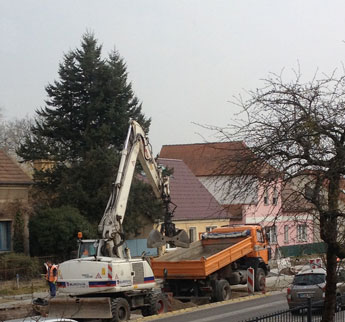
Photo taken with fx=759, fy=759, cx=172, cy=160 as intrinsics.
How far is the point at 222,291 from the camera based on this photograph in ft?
96.8

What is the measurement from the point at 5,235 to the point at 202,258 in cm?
1355

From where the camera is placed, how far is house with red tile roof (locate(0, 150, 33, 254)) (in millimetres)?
38188

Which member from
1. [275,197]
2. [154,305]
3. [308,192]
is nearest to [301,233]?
[275,197]

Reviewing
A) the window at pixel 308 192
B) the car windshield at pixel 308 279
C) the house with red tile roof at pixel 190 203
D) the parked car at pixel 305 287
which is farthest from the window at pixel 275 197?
the house with red tile roof at pixel 190 203

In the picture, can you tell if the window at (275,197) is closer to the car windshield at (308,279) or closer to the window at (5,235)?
the car windshield at (308,279)

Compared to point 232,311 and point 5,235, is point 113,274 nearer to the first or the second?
point 232,311

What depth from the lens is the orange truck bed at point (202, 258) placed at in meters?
28.6

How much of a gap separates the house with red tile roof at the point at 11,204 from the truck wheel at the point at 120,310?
614 inches

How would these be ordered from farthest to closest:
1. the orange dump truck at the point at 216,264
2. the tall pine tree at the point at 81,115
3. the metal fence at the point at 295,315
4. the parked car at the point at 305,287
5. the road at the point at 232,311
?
the tall pine tree at the point at 81,115 < the orange dump truck at the point at 216,264 < the parked car at the point at 305,287 < the road at the point at 232,311 < the metal fence at the point at 295,315

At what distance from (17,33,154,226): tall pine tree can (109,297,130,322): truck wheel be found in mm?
21087

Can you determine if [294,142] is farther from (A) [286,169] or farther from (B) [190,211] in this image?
(B) [190,211]

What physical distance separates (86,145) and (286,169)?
1358 inches

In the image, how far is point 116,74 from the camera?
45.9 metres

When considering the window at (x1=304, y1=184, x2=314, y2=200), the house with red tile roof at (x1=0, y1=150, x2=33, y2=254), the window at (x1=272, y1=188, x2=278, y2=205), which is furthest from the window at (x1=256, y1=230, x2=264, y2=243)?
the window at (x1=304, y1=184, x2=314, y2=200)
